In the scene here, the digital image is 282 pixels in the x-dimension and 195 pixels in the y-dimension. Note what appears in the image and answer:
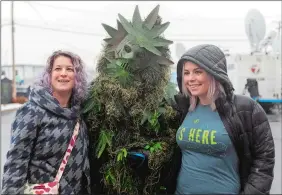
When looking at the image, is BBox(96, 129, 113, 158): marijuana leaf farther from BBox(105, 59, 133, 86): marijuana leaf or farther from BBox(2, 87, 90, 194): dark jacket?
BBox(105, 59, 133, 86): marijuana leaf

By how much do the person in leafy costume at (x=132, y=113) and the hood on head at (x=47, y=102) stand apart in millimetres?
200

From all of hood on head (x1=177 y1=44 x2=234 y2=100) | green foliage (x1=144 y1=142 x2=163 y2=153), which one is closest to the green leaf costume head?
hood on head (x1=177 y1=44 x2=234 y2=100)

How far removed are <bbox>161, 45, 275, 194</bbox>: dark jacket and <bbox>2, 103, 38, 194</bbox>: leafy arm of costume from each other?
0.95 meters

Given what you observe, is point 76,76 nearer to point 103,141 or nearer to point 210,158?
point 103,141

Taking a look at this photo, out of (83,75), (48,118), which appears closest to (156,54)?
(83,75)

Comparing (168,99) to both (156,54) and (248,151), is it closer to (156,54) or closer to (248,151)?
(156,54)

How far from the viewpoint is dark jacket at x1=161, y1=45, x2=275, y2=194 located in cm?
193

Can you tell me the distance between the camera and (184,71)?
2074mm

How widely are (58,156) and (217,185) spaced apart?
2.94ft

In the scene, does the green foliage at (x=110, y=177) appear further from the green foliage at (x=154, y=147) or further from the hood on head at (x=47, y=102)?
the hood on head at (x=47, y=102)

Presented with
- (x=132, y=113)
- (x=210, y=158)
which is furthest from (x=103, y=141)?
(x=210, y=158)

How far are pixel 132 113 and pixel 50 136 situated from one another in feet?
1.76

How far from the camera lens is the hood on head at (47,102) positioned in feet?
6.38

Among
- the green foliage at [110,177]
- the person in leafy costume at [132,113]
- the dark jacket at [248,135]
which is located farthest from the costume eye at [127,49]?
the green foliage at [110,177]
